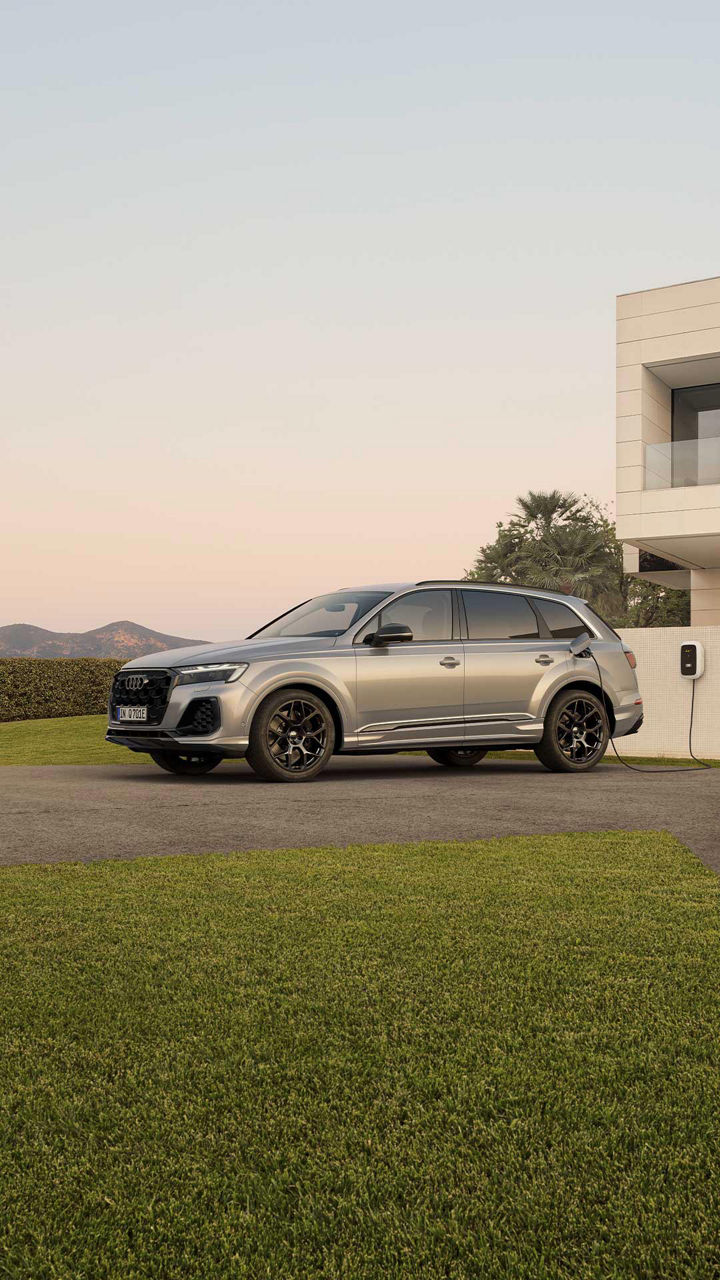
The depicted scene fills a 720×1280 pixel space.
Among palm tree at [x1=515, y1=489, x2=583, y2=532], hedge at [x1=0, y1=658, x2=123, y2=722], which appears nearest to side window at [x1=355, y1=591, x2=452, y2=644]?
hedge at [x1=0, y1=658, x2=123, y2=722]

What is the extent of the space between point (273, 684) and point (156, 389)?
668 inches

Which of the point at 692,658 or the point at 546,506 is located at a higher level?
the point at 546,506

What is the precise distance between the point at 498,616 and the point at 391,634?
1467mm

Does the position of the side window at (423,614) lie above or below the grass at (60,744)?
above

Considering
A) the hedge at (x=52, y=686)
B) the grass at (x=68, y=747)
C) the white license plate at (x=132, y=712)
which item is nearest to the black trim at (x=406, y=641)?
the white license plate at (x=132, y=712)

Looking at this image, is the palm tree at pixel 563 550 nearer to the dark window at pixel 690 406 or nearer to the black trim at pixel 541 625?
the dark window at pixel 690 406

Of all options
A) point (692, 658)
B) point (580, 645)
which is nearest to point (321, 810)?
point (580, 645)

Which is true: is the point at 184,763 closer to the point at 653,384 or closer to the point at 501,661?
the point at 501,661

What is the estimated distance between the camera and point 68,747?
17016mm

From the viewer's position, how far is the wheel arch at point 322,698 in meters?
9.92

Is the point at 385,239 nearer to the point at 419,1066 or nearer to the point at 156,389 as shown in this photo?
the point at 156,389

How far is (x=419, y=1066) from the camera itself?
291cm

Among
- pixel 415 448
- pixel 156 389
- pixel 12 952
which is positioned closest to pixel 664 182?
pixel 415 448

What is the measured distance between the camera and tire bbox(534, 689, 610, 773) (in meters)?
11.3
